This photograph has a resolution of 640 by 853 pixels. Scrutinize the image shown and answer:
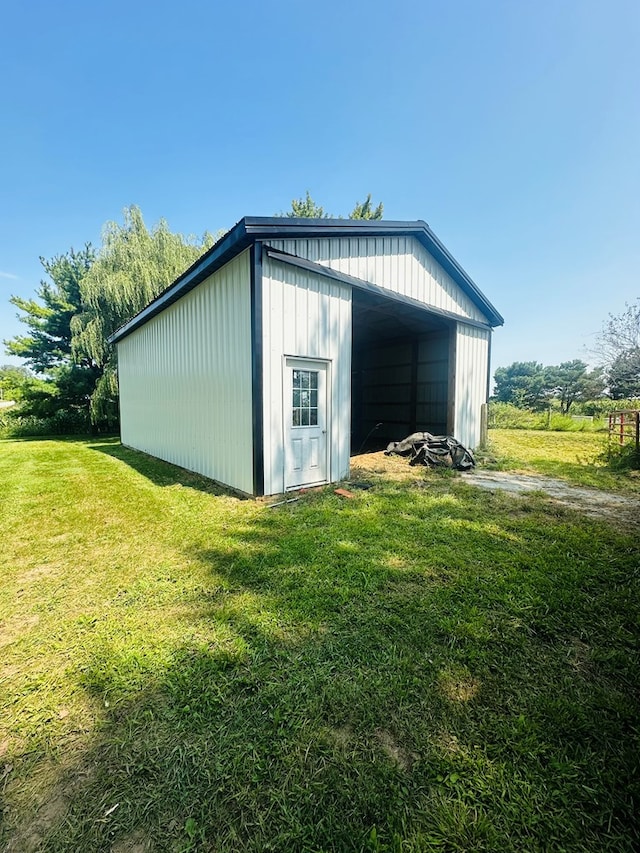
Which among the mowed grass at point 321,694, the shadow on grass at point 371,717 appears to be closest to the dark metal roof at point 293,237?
the mowed grass at point 321,694

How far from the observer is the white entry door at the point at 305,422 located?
5129 millimetres

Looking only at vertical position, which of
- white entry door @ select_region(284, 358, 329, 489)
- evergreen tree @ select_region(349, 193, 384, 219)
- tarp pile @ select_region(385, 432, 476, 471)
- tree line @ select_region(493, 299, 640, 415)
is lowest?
tarp pile @ select_region(385, 432, 476, 471)

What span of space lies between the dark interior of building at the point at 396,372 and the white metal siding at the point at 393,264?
0.48 meters

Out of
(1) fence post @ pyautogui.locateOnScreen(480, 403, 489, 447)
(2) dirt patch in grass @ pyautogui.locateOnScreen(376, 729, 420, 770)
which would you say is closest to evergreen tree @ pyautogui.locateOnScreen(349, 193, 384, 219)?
(1) fence post @ pyautogui.locateOnScreen(480, 403, 489, 447)

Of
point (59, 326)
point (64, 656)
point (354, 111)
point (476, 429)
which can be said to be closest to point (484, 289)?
point (476, 429)

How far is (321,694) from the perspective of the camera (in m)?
1.58

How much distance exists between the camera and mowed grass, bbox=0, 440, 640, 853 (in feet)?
3.59

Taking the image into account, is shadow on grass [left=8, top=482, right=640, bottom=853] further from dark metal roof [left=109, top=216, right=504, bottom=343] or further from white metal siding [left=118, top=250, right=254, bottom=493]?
dark metal roof [left=109, top=216, right=504, bottom=343]

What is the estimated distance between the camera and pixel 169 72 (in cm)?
732

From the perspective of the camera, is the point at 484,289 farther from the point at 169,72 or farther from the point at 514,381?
the point at 514,381

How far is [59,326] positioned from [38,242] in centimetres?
388

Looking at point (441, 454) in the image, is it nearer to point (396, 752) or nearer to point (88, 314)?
point (396, 752)

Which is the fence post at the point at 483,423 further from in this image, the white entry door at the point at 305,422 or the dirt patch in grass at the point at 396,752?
the dirt patch in grass at the point at 396,752

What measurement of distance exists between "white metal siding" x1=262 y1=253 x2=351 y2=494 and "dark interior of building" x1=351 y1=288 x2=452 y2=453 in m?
2.08
